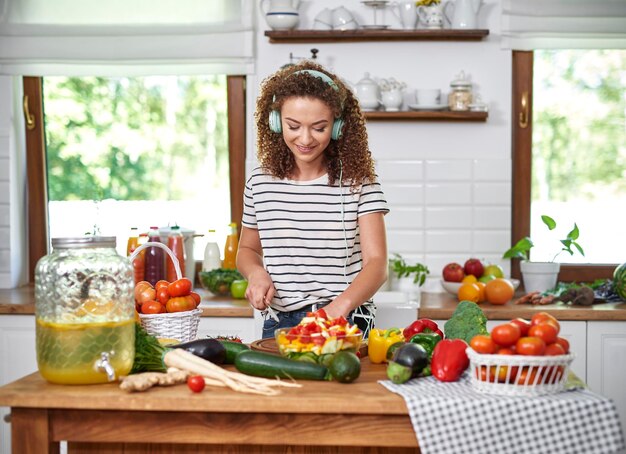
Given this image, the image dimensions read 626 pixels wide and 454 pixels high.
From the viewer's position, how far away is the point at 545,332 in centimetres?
185

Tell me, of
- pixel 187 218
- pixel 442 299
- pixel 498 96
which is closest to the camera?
pixel 442 299

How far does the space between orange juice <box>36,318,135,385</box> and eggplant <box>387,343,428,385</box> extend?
0.60m

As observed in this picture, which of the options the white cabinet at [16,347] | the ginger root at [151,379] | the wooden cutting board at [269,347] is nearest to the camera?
the ginger root at [151,379]

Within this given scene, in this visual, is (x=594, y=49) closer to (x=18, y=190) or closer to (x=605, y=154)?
(x=605, y=154)

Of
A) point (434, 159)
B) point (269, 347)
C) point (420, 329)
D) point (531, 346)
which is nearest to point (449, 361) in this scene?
point (531, 346)

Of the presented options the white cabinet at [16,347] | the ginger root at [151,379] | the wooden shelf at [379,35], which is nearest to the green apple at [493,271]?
the wooden shelf at [379,35]

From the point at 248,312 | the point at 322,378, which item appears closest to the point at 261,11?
the point at 248,312

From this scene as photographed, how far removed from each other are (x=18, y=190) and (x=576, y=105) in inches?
111

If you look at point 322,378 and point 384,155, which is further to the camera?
point 384,155

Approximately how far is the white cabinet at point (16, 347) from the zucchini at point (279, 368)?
2066 millimetres

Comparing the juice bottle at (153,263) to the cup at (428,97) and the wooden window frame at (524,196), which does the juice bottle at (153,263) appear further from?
the wooden window frame at (524,196)

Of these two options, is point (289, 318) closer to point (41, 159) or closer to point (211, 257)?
point (211, 257)

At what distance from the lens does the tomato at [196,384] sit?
1.87 meters

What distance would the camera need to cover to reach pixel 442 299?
12.9ft
